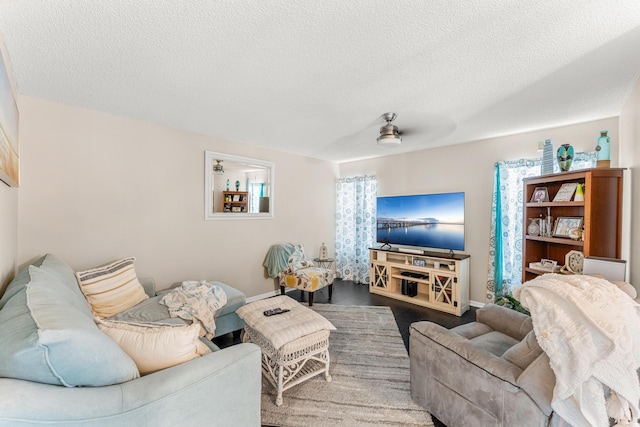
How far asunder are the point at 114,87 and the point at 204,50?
1.04 m

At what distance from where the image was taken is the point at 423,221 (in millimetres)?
3955

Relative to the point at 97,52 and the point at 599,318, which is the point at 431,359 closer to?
the point at 599,318

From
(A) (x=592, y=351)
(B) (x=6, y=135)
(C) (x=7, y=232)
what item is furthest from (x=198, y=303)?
(A) (x=592, y=351)

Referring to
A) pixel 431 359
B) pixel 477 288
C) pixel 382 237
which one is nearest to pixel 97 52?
pixel 431 359

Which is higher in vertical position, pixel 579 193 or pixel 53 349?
pixel 579 193

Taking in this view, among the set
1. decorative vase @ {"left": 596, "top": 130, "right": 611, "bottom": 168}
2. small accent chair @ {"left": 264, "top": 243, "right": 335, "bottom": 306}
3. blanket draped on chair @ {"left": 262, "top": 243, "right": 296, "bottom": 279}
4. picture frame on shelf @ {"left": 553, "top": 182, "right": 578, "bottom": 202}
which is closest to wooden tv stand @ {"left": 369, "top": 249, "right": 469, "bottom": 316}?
small accent chair @ {"left": 264, "top": 243, "right": 335, "bottom": 306}

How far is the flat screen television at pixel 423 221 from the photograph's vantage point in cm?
365

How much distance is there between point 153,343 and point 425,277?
354cm

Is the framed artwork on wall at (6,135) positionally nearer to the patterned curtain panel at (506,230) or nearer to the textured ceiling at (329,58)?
the textured ceiling at (329,58)

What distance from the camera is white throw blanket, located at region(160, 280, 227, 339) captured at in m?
2.18

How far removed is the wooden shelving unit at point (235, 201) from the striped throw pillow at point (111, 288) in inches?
54.9

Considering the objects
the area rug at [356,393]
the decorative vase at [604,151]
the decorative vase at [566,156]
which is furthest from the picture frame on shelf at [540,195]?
the area rug at [356,393]

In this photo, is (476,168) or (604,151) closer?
(604,151)

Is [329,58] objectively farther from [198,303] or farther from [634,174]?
[634,174]
